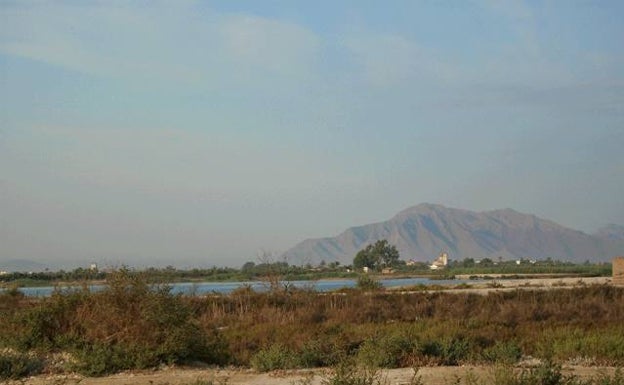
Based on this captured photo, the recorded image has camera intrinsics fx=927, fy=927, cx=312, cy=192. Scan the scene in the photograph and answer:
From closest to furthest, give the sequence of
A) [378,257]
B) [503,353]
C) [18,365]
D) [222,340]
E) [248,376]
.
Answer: [18,365] < [248,376] < [503,353] < [222,340] < [378,257]

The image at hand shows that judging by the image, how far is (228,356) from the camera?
22.4m

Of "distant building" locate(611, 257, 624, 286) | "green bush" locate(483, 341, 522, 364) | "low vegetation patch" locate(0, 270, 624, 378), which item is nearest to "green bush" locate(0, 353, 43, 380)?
"low vegetation patch" locate(0, 270, 624, 378)

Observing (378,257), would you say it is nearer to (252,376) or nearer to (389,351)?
(389,351)

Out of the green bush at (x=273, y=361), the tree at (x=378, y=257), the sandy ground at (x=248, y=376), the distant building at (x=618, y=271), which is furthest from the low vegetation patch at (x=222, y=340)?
the tree at (x=378, y=257)

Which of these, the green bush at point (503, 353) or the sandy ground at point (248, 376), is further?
the green bush at point (503, 353)

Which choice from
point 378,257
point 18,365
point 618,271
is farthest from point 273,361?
point 378,257

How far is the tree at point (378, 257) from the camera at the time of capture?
157625 mm

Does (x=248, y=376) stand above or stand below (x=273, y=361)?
below

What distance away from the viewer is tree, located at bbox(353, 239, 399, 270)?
6206 inches

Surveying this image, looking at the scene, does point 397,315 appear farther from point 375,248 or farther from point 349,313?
point 375,248

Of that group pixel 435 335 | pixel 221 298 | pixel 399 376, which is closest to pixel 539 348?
pixel 435 335

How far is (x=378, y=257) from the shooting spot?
15875 centimetres

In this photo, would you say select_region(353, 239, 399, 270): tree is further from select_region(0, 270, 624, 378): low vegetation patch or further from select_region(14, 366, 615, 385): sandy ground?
select_region(14, 366, 615, 385): sandy ground

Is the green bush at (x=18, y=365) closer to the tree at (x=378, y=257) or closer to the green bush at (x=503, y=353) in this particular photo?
the green bush at (x=503, y=353)
